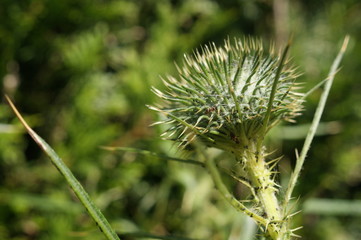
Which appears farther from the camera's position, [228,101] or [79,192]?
[228,101]

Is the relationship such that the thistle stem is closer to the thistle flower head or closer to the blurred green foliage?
the thistle flower head

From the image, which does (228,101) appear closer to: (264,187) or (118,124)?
(264,187)

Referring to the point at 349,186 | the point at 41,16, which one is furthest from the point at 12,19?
the point at 349,186

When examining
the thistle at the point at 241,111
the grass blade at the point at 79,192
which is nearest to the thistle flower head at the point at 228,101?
the thistle at the point at 241,111

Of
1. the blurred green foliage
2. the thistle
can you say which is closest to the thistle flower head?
the thistle

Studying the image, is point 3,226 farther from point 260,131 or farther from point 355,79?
point 355,79

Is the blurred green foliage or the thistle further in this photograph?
the blurred green foliage

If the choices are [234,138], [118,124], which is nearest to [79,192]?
[234,138]

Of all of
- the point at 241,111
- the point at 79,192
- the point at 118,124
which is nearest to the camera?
the point at 79,192

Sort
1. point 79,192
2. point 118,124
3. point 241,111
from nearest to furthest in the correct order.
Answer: point 79,192 → point 241,111 → point 118,124

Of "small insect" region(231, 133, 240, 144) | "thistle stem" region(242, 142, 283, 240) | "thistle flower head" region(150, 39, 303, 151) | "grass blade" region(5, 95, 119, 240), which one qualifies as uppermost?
"thistle flower head" region(150, 39, 303, 151)
